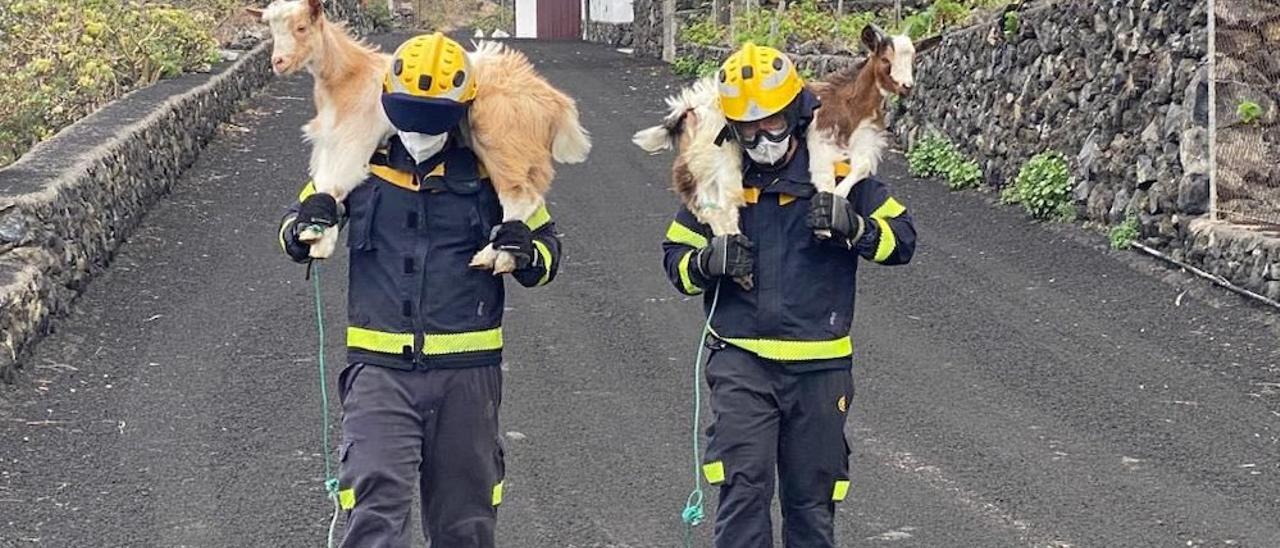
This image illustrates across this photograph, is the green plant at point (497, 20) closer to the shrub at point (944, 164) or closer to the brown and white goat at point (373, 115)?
the shrub at point (944, 164)

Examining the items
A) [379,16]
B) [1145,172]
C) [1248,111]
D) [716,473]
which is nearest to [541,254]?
[716,473]

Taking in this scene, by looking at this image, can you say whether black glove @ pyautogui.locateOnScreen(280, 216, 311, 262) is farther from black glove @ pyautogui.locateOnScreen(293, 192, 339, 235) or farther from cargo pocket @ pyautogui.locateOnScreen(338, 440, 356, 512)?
cargo pocket @ pyautogui.locateOnScreen(338, 440, 356, 512)

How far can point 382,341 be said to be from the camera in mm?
4949

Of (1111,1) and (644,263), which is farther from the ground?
(1111,1)

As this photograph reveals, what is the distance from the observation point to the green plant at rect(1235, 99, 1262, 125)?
1082cm

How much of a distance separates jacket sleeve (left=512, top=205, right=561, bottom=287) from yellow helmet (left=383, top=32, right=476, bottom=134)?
389 millimetres

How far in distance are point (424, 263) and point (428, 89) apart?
49cm

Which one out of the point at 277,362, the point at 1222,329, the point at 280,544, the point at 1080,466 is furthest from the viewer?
the point at 1222,329

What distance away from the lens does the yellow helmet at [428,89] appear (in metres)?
4.84

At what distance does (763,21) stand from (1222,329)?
1440 cm

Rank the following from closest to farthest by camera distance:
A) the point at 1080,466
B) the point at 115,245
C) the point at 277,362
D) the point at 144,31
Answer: the point at 1080,466, the point at 277,362, the point at 115,245, the point at 144,31

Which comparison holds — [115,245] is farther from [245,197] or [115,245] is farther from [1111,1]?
[1111,1]

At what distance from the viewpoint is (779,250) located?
521 centimetres

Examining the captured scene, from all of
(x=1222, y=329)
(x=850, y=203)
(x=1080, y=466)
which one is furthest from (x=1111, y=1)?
(x=850, y=203)
